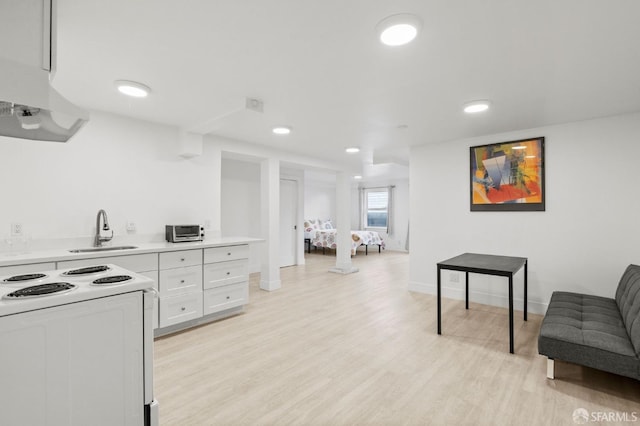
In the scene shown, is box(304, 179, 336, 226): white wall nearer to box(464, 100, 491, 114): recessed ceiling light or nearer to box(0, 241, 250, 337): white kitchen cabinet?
box(0, 241, 250, 337): white kitchen cabinet

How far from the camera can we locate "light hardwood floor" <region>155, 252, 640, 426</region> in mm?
1859

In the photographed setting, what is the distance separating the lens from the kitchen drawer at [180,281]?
2971 millimetres

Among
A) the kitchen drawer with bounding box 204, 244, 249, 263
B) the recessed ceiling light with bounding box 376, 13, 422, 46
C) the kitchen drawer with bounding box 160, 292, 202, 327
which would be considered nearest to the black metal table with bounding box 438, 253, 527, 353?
the recessed ceiling light with bounding box 376, 13, 422, 46

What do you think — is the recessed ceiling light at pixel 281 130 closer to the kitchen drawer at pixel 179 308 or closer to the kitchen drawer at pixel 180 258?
the kitchen drawer at pixel 180 258

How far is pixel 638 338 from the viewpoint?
1925mm

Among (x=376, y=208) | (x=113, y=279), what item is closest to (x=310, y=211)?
(x=376, y=208)

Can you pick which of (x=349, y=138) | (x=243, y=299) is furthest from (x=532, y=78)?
(x=243, y=299)

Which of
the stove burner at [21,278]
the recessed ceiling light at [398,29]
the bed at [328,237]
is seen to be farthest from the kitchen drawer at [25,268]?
the bed at [328,237]

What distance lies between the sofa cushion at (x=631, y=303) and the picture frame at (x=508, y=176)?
113 centimetres

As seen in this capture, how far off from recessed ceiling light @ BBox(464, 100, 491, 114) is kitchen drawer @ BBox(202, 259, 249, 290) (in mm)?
2882

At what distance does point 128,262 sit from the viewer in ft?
8.87

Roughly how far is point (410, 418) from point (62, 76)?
11.0 ft

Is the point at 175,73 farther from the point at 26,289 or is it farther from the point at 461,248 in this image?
the point at 461,248

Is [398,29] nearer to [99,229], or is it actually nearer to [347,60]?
[347,60]
